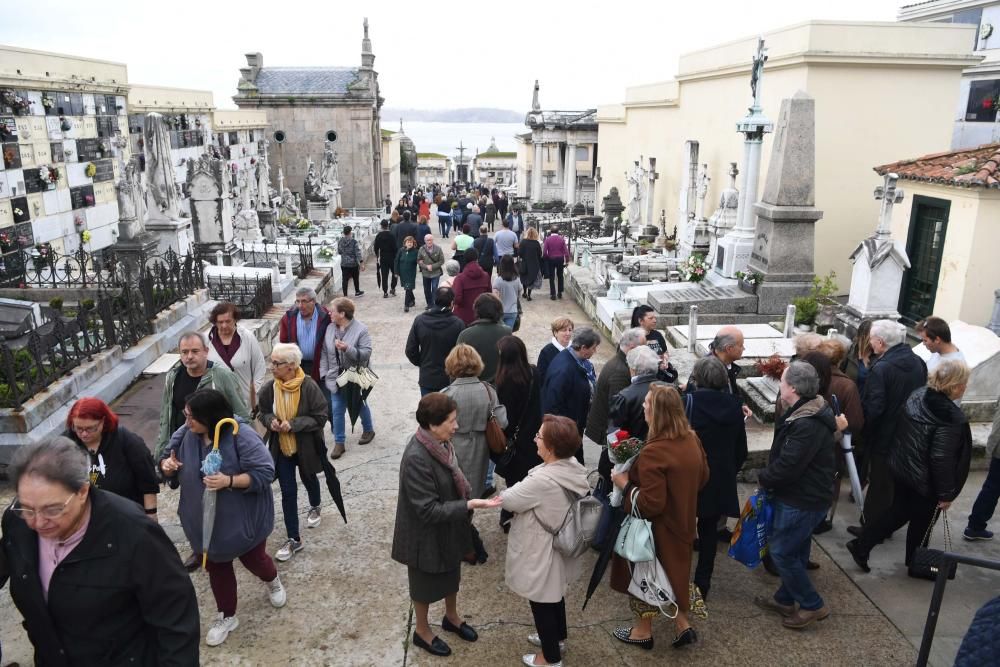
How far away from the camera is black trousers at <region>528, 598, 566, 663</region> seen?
3781 millimetres

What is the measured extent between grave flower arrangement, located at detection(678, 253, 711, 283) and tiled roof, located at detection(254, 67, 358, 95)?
22.9 m

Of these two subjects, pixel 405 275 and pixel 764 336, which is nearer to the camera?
pixel 764 336

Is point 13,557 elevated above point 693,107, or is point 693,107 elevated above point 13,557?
point 693,107

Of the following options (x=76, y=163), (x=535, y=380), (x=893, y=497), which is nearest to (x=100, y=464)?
(x=535, y=380)

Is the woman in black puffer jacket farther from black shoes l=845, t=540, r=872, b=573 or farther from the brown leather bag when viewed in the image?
the brown leather bag

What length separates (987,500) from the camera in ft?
16.9

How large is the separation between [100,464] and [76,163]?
12.8m

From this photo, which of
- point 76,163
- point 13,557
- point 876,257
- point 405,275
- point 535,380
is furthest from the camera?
point 76,163

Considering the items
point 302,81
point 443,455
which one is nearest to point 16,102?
point 443,455

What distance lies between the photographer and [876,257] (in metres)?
8.52

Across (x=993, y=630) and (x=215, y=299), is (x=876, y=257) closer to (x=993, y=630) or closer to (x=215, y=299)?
(x=993, y=630)

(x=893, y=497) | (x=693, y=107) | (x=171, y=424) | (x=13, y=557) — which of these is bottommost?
(x=893, y=497)

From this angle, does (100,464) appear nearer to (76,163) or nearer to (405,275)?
(405,275)

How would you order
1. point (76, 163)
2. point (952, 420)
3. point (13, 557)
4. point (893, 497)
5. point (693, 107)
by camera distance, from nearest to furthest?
point (13, 557) < point (952, 420) < point (893, 497) < point (76, 163) < point (693, 107)
